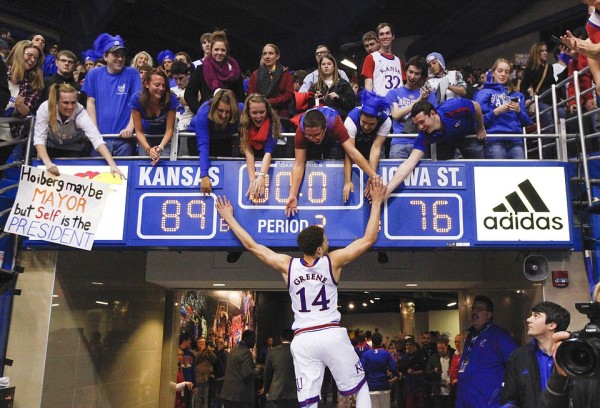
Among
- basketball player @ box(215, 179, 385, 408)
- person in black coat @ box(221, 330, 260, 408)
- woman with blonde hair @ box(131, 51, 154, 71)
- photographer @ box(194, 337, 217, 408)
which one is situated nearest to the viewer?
basketball player @ box(215, 179, 385, 408)

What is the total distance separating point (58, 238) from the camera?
7289mm

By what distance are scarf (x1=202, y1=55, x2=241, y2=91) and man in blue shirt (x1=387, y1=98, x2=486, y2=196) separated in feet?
8.73

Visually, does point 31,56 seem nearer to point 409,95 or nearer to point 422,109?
point 409,95

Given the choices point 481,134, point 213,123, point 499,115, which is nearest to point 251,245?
point 213,123

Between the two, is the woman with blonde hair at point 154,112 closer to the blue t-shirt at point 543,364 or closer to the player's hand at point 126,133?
the player's hand at point 126,133

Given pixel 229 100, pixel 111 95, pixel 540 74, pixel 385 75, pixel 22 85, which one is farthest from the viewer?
pixel 540 74

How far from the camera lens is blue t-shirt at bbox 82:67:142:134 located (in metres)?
8.18

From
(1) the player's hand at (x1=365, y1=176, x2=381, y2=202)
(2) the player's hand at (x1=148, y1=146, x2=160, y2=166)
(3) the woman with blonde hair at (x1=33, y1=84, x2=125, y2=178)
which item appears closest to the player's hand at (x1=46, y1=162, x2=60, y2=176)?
(3) the woman with blonde hair at (x1=33, y1=84, x2=125, y2=178)

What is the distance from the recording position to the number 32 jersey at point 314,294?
18.1 ft

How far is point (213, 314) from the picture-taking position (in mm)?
16453

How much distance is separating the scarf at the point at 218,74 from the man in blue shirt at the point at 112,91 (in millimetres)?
954

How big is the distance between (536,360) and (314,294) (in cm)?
192

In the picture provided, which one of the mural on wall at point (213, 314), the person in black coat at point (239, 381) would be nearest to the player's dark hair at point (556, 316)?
the person in black coat at point (239, 381)

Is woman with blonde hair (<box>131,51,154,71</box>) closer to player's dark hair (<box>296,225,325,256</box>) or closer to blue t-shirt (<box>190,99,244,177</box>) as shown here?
blue t-shirt (<box>190,99,244,177</box>)
